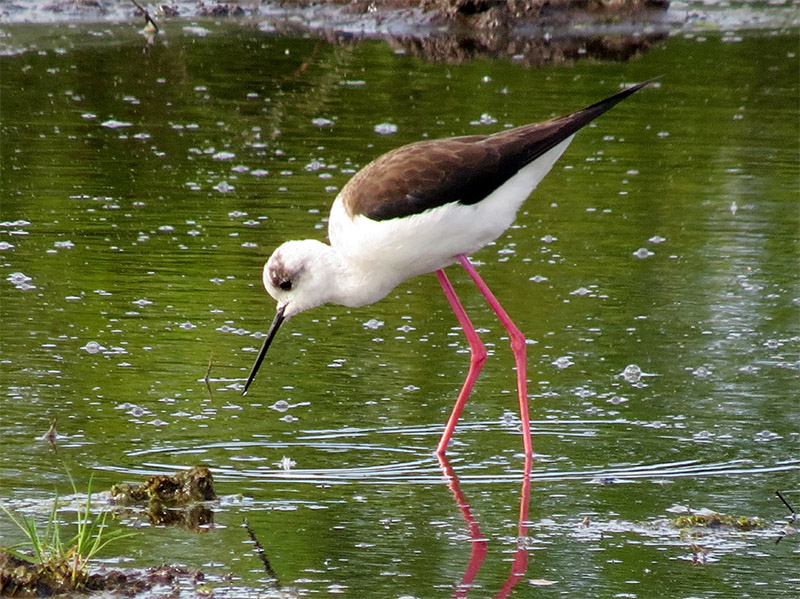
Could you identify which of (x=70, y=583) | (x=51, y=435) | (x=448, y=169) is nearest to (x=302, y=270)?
(x=448, y=169)

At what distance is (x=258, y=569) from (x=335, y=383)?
2421 millimetres

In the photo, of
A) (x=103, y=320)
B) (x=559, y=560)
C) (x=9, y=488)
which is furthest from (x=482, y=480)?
(x=103, y=320)

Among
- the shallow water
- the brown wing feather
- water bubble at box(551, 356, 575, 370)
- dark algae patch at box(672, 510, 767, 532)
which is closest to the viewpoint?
the shallow water

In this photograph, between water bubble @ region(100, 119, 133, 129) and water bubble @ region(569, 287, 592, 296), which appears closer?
water bubble @ region(569, 287, 592, 296)

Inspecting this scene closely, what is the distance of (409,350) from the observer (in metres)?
8.07

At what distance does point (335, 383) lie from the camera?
7480 millimetres

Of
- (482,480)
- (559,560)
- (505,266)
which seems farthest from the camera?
(505,266)

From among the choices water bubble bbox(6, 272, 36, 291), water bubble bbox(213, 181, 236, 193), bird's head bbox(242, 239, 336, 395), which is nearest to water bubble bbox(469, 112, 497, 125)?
water bubble bbox(213, 181, 236, 193)

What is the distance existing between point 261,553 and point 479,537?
0.80 meters

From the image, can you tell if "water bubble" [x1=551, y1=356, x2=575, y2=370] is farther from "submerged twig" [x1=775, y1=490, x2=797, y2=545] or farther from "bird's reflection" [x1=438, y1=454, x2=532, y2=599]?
"submerged twig" [x1=775, y1=490, x2=797, y2=545]

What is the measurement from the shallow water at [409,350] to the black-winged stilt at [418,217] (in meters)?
0.44

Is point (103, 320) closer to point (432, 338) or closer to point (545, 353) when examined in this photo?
point (432, 338)

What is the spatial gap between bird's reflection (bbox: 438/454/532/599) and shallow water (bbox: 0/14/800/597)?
0.02m

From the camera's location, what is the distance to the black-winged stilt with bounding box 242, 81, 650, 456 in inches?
262
